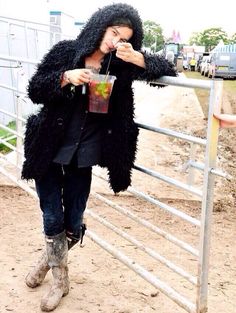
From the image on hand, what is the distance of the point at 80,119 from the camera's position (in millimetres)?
2627

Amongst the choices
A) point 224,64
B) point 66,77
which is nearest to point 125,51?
point 66,77

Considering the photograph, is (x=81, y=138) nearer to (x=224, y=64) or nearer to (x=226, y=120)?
(x=226, y=120)

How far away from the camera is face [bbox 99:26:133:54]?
247 cm

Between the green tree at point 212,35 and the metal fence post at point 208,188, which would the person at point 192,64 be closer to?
the metal fence post at point 208,188

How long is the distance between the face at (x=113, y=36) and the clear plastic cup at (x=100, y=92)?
152mm

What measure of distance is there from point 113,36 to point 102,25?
0.23 feet

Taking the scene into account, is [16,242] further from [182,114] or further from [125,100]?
[182,114]

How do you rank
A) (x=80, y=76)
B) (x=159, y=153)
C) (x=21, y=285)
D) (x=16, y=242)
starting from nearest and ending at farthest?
(x=80, y=76), (x=21, y=285), (x=16, y=242), (x=159, y=153)

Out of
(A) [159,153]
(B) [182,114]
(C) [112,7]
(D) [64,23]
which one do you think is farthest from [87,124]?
(D) [64,23]

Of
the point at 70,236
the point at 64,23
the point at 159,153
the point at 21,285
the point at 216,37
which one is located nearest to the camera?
the point at 70,236

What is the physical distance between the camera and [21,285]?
3.15 m

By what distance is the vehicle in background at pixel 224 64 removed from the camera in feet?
108

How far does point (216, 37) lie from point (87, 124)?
365 ft

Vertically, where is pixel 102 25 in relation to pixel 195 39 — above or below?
above
